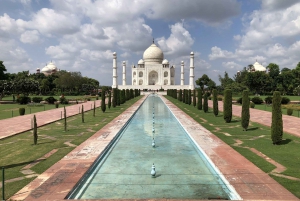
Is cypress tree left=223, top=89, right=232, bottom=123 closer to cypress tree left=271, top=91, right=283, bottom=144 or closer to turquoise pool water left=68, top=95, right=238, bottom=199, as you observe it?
cypress tree left=271, top=91, right=283, bottom=144

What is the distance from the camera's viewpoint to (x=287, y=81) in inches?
1513

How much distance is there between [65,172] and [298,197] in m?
3.51

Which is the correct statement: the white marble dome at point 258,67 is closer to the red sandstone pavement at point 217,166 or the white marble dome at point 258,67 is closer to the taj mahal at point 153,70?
the taj mahal at point 153,70

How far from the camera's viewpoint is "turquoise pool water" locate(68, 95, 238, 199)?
3.70 metres

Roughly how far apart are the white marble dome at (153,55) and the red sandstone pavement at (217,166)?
51355 mm

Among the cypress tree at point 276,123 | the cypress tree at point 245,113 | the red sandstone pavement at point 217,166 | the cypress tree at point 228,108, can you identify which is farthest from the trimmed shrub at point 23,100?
the cypress tree at point 276,123

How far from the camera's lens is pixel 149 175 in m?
4.43

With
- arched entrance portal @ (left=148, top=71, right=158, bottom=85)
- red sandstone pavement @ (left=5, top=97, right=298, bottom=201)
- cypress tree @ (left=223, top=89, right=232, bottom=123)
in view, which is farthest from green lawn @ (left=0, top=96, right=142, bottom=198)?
arched entrance portal @ (left=148, top=71, right=158, bottom=85)

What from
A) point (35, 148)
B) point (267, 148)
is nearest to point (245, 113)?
point (267, 148)

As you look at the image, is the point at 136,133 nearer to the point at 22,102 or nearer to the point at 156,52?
the point at 22,102

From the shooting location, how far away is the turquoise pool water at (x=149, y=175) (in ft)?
12.1

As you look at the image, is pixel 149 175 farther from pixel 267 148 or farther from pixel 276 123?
pixel 276 123

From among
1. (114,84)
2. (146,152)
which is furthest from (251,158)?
(114,84)

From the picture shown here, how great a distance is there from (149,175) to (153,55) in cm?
5338
